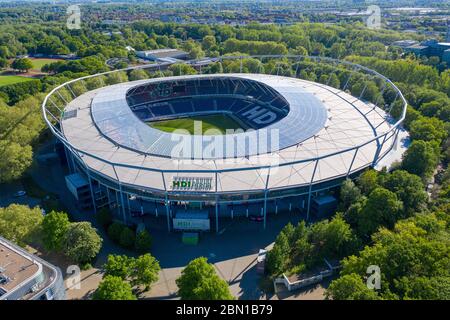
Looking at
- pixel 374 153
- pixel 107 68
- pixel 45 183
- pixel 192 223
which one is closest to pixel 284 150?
pixel 374 153

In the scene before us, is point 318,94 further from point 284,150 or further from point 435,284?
point 435,284

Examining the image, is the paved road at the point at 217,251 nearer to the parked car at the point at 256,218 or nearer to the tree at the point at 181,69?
the parked car at the point at 256,218

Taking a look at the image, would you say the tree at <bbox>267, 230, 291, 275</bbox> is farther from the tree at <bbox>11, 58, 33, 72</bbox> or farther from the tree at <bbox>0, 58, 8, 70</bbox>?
the tree at <bbox>0, 58, 8, 70</bbox>

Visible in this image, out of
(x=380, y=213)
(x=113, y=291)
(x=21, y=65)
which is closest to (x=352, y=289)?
(x=380, y=213)

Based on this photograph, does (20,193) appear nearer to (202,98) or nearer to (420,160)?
(202,98)

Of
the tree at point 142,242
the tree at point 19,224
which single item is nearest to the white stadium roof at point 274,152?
the tree at point 142,242
